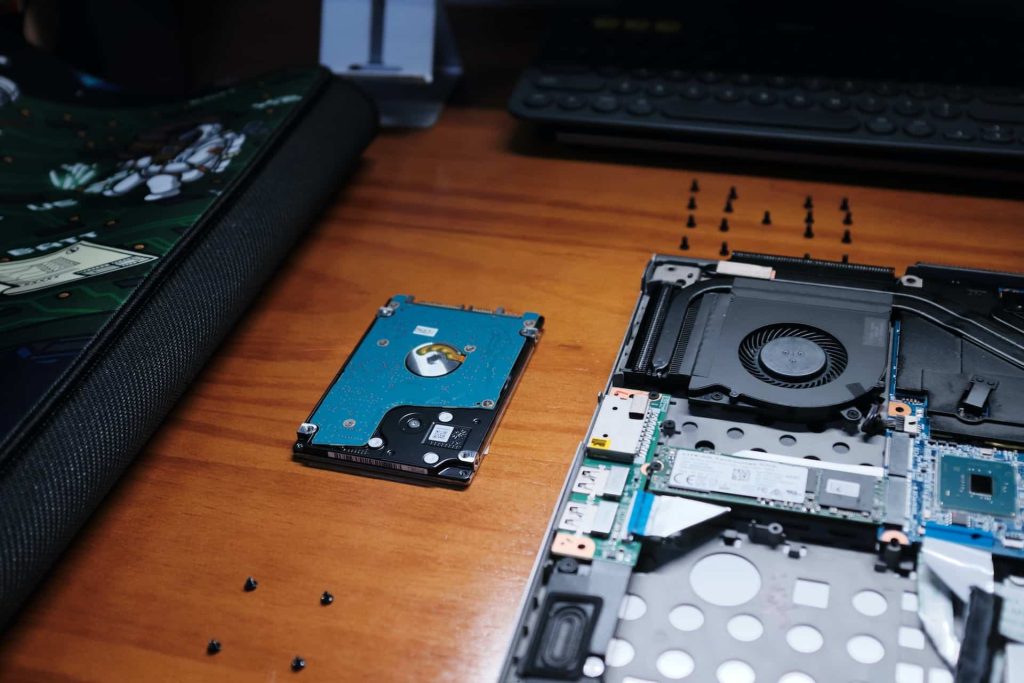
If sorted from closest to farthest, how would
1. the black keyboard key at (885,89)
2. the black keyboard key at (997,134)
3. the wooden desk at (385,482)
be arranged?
1. the wooden desk at (385,482)
2. the black keyboard key at (997,134)
3. the black keyboard key at (885,89)

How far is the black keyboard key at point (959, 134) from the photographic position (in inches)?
54.9

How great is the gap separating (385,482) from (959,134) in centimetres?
94

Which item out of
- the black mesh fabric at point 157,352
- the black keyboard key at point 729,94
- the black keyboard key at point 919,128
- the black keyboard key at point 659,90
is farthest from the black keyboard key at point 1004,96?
the black mesh fabric at point 157,352

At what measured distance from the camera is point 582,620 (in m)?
0.92

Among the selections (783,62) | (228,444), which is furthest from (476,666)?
(783,62)

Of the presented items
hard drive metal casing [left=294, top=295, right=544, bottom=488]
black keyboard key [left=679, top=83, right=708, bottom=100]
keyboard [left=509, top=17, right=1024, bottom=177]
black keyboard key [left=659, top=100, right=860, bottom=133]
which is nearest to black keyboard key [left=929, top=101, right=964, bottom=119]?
keyboard [left=509, top=17, right=1024, bottom=177]

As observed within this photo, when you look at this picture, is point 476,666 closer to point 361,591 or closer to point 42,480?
point 361,591

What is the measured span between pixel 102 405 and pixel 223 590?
0.24 metres

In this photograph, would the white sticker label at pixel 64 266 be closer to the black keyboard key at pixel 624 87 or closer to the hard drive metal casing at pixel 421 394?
the hard drive metal casing at pixel 421 394

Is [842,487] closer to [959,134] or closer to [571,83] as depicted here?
[959,134]

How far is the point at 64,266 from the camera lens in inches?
46.6

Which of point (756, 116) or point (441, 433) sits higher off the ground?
point (756, 116)

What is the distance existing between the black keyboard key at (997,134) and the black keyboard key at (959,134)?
0.5 inches

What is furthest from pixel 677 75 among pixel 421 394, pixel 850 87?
pixel 421 394
